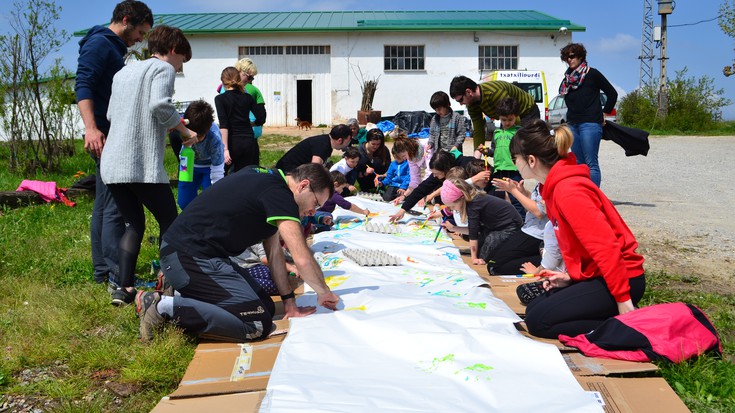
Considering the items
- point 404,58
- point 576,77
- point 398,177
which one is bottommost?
point 398,177

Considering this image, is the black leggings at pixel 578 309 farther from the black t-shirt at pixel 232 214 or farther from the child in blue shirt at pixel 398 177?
the child in blue shirt at pixel 398 177

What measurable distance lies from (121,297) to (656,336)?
111 inches

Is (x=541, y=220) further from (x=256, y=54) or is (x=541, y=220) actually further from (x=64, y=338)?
(x=256, y=54)

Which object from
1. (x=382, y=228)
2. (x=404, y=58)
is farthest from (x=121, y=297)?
(x=404, y=58)

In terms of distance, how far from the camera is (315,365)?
263 centimetres

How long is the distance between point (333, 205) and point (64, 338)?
3461mm

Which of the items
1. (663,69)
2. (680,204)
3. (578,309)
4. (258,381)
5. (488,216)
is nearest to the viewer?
(258,381)

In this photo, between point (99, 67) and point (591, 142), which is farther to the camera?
point (591, 142)

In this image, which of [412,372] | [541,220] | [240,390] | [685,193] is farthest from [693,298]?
[685,193]

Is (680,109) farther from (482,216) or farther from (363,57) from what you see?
(482,216)

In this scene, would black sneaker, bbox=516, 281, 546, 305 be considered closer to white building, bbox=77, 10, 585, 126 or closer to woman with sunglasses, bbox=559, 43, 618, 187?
woman with sunglasses, bbox=559, 43, 618, 187

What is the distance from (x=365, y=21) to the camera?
922 inches

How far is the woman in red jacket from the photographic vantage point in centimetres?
295

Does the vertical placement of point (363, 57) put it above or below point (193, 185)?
above
